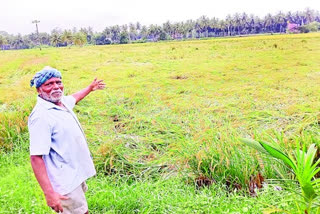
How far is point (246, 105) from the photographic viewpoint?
375cm

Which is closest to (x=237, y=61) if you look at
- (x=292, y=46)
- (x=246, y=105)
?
(x=292, y=46)

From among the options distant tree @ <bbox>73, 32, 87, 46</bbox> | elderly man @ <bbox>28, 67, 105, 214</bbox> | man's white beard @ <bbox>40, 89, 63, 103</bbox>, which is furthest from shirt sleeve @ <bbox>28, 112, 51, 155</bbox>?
distant tree @ <bbox>73, 32, 87, 46</bbox>

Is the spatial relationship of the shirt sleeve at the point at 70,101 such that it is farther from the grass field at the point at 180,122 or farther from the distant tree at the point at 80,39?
the distant tree at the point at 80,39

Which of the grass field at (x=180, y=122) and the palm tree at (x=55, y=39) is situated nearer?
the grass field at (x=180, y=122)

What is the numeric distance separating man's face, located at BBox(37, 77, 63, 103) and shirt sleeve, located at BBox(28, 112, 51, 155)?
0.12 m

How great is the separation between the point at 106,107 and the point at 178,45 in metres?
5.63

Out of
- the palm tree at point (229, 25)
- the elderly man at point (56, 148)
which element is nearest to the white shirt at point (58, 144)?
the elderly man at point (56, 148)

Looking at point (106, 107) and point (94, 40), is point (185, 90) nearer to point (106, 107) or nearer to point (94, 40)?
point (106, 107)

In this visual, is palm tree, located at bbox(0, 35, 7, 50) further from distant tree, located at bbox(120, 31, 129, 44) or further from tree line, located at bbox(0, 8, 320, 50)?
distant tree, located at bbox(120, 31, 129, 44)

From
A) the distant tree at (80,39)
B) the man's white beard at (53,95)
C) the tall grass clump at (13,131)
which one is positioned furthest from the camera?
the distant tree at (80,39)

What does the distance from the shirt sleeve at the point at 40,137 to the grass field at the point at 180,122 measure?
76 cm

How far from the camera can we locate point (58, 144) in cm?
115

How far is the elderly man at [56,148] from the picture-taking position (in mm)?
1103

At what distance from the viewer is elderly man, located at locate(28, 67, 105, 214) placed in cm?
110
